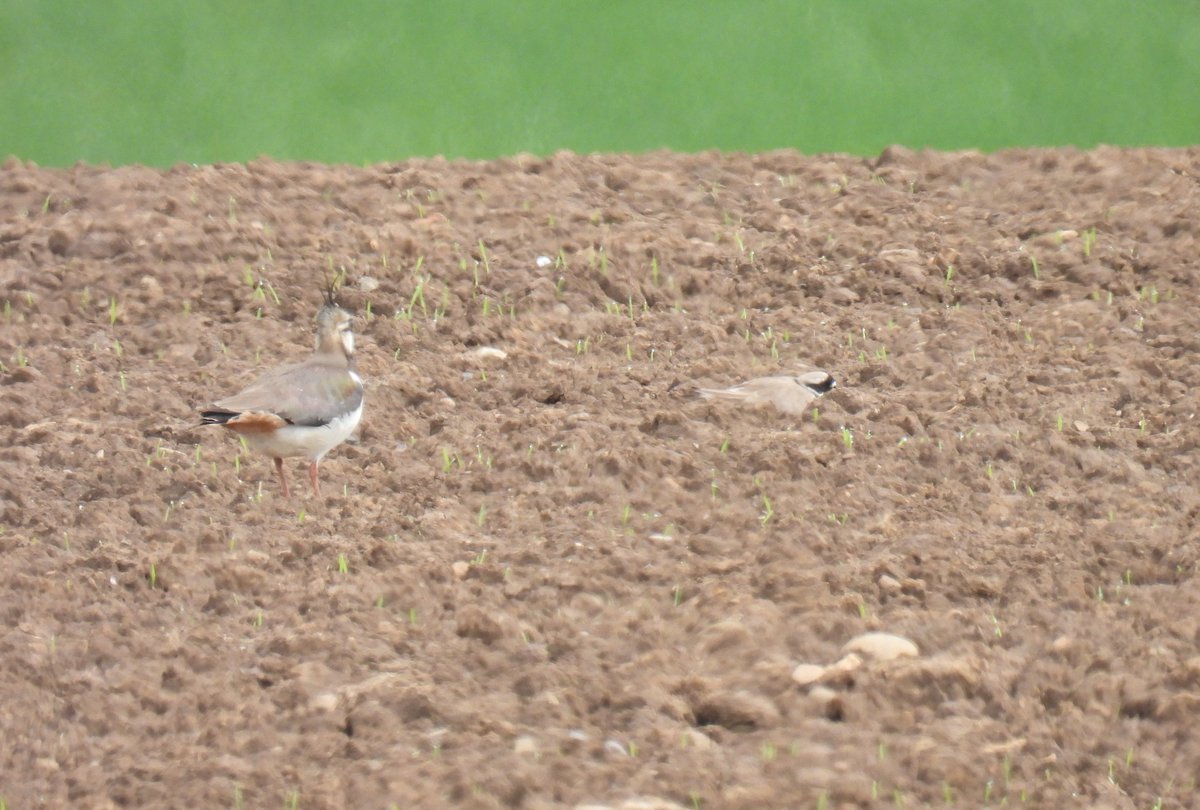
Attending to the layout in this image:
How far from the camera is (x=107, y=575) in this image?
16.1 ft

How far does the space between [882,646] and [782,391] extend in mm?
1827

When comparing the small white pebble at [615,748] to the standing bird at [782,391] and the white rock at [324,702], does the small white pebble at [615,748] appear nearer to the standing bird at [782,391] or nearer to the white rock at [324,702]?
the white rock at [324,702]

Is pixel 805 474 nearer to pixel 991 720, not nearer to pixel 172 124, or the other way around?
pixel 991 720

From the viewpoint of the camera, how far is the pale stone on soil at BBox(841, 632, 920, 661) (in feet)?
14.1

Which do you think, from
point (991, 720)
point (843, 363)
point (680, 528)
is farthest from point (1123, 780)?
point (843, 363)

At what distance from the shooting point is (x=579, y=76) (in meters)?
8.19

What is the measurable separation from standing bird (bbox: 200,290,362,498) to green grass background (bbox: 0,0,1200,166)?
2912mm

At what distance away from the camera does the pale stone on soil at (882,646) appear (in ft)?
14.1

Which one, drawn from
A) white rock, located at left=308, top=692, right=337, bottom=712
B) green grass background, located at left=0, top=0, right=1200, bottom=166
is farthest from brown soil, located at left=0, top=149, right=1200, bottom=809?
green grass background, located at left=0, top=0, right=1200, bottom=166

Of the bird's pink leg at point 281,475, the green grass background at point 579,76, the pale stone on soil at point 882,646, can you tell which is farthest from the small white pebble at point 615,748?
the green grass background at point 579,76

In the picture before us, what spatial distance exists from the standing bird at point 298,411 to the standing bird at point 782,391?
1.50 m

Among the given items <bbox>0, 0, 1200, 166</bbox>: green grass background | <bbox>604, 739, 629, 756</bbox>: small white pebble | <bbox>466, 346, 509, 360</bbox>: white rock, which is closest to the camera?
<bbox>604, 739, 629, 756</bbox>: small white pebble

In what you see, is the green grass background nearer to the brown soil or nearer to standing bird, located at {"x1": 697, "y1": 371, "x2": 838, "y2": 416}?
the brown soil

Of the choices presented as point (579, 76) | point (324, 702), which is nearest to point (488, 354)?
point (579, 76)
